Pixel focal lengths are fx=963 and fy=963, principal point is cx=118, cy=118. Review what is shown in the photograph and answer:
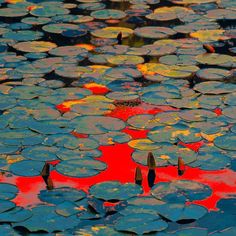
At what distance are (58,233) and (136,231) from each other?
30 centimetres

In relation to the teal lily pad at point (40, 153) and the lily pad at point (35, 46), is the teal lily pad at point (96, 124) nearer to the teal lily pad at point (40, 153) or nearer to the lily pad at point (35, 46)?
the teal lily pad at point (40, 153)

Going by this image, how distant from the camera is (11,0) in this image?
22.8 ft

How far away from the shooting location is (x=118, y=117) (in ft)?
15.9

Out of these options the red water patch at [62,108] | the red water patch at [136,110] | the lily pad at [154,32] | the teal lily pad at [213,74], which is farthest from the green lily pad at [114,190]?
the lily pad at [154,32]

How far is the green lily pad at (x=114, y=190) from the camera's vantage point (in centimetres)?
403

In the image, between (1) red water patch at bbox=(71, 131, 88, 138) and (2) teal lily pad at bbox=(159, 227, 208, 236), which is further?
(1) red water patch at bbox=(71, 131, 88, 138)

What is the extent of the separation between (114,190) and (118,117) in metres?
0.84

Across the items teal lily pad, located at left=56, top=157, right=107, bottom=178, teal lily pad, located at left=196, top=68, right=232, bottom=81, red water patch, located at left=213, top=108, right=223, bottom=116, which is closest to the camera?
teal lily pad, located at left=56, top=157, right=107, bottom=178

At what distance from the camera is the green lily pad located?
4027mm

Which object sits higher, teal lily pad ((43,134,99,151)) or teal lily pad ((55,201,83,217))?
teal lily pad ((43,134,99,151))

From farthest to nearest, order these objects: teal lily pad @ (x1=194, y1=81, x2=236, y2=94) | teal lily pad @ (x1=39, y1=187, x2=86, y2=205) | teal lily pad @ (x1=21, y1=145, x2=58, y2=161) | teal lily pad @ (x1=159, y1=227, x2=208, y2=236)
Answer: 1. teal lily pad @ (x1=194, y1=81, x2=236, y2=94)
2. teal lily pad @ (x1=21, y1=145, x2=58, y2=161)
3. teal lily pad @ (x1=39, y1=187, x2=86, y2=205)
4. teal lily pad @ (x1=159, y1=227, x2=208, y2=236)

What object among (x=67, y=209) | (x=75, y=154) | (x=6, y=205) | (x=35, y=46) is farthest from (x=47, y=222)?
(x=35, y=46)

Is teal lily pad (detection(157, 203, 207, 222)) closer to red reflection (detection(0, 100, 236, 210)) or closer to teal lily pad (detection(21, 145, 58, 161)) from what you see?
red reflection (detection(0, 100, 236, 210))

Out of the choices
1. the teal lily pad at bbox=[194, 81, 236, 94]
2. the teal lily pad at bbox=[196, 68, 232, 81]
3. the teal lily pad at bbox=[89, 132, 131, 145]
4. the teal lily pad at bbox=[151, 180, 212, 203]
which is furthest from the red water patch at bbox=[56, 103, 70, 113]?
the teal lily pad at bbox=[151, 180, 212, 203]
